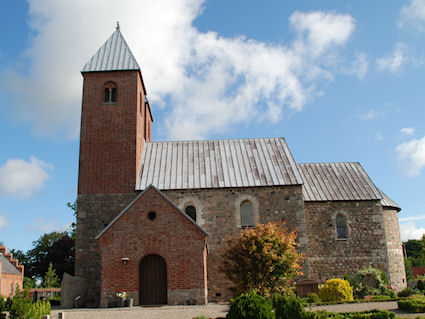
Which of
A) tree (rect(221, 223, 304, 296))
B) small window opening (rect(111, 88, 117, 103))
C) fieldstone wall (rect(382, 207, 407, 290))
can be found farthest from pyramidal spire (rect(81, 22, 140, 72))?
fieldstone wall (rect(382, 207, 407, 290))

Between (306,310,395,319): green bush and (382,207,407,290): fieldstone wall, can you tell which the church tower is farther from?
(382,207,407,290): fieldstone wall

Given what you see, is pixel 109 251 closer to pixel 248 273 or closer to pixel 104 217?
pixel 104 217

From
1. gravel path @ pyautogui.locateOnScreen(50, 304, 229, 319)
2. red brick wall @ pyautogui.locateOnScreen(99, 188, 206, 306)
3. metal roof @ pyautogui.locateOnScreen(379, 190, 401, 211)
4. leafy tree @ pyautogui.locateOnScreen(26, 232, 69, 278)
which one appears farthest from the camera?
leafy tree @ pyautogui.locateOnScreen(26, 232, 69, 278)

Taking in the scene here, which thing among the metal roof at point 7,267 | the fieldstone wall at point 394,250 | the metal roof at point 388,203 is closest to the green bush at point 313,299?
the fieldstone wall at point 394,250

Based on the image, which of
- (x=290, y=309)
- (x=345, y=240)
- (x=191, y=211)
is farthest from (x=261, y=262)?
(x=345, y=240)

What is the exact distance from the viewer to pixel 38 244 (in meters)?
56.6

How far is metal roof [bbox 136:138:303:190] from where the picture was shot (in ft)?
71.9

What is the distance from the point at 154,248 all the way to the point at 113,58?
12664 mm

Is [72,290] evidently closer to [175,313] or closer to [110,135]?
[175,313]

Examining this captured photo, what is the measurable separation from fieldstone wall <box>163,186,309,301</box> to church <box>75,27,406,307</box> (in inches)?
2.2

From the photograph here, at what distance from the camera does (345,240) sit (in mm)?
22531

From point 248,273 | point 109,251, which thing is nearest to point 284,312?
point 248,273

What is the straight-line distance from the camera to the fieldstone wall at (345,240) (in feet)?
72.4

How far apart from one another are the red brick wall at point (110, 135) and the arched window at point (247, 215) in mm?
6285
